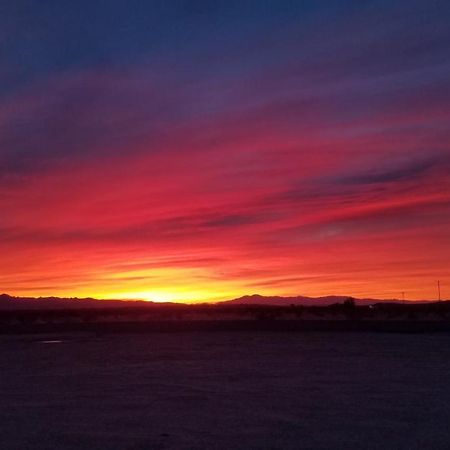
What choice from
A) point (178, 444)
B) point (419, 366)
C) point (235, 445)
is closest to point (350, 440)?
point (235, 445)

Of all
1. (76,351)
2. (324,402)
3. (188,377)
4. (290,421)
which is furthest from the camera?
(76,351)

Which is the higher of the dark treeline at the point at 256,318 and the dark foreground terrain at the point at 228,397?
the dark treeline at the point at 256,318

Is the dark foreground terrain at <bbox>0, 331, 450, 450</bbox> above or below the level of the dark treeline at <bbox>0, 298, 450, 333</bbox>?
below

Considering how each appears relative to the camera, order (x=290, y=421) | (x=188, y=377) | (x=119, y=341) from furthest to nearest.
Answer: (x=119, y=341) < (x=188, y=377) < (x=290, y=421)

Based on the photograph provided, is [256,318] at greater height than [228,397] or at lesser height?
greater

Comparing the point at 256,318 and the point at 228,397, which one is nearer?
the point at 228,397

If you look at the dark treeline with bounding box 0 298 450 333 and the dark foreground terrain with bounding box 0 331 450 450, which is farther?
the dark treeline with bounding box 0 298 450 333

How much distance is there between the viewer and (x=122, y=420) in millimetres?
16078

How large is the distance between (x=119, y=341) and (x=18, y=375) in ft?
45.1

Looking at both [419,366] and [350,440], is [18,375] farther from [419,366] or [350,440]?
[350,440]

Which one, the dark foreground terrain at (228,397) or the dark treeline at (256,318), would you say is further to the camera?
the dark treeline at (256,318)

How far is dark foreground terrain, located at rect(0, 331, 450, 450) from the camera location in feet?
46.5

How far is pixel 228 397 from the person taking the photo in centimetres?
1878

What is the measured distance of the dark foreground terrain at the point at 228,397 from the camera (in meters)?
14.2
